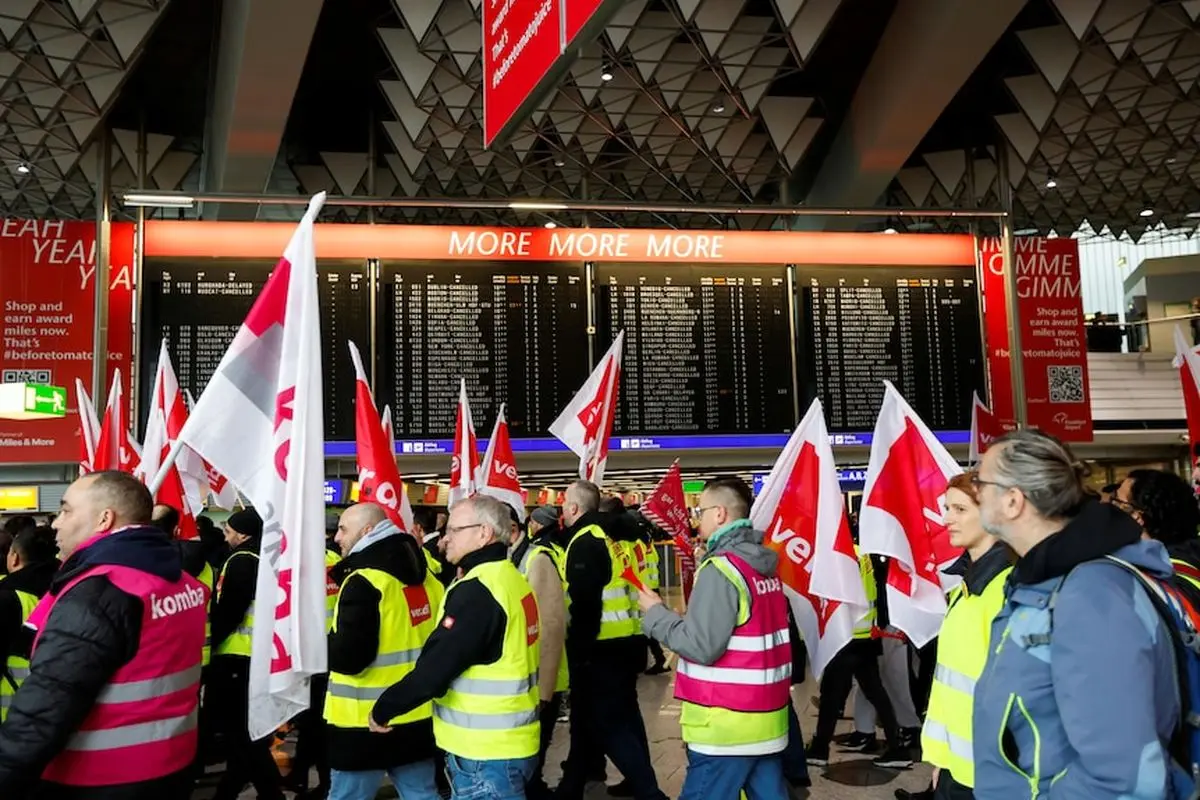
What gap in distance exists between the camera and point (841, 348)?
1056 cm

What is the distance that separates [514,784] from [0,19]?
31.0 ft

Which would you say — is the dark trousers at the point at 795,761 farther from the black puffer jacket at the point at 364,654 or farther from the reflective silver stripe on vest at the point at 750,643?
the black puffer jacket at the point at 364,654

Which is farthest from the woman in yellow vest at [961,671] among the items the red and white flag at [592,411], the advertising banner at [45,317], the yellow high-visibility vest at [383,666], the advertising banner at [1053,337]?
the advertising banner at [45,317]

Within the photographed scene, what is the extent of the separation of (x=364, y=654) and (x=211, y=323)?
21.1 ft

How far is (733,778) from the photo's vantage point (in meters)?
3.84

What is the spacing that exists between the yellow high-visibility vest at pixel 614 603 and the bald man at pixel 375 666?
68.0 inches

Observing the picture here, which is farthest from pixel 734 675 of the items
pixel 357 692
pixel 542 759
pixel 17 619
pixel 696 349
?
pixel 696 349

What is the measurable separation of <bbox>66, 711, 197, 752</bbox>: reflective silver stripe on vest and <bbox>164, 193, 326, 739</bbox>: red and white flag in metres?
0.23

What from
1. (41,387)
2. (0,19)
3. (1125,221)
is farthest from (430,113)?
(1125,221)

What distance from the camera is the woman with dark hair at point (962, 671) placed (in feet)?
9.50

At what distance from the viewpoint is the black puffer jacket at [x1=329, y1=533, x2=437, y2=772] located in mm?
3924

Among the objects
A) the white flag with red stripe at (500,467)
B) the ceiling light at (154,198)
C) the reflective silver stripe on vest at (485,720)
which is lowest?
the reflective silver stripe on vest at (485,720)

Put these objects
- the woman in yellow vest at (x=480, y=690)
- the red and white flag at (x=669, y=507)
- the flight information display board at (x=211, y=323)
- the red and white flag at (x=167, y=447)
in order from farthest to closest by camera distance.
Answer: the flight information display board at (x=211, y=323), the red and white flag at (x=669, y=507), the red and white flag at (x=167, y=447), the woman in yellow vest at (x=480, y=690)

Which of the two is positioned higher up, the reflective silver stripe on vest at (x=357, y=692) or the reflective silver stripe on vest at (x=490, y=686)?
the reflective silver stripe on vest at (x=490, y=686)
